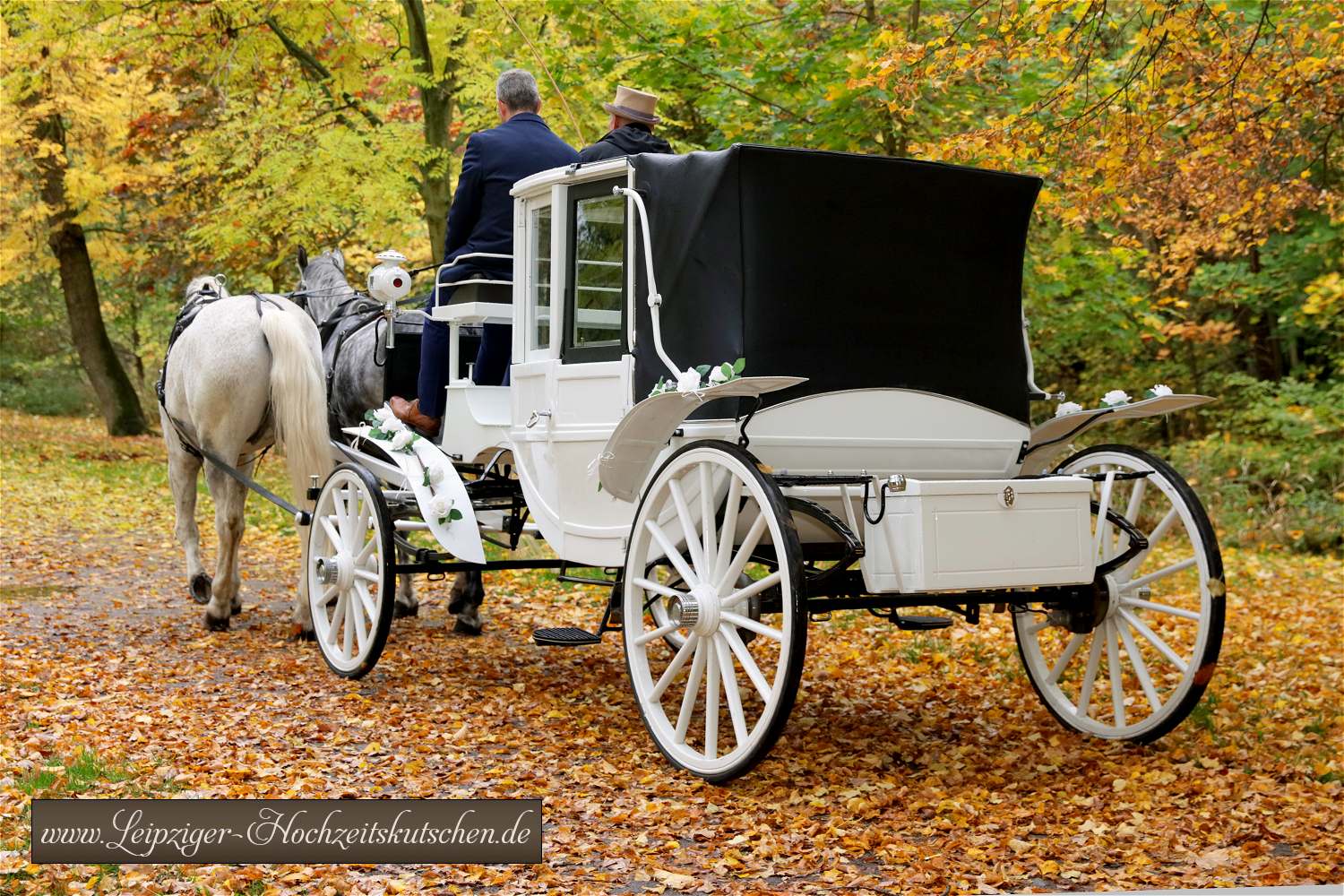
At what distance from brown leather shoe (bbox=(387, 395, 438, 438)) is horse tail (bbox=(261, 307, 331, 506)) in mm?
399

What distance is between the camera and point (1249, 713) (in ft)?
19.4

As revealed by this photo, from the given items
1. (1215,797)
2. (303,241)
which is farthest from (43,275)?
(1215,797)

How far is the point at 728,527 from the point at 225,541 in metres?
4.12

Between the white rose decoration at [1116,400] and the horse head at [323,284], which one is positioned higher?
the horse head at [323,284]

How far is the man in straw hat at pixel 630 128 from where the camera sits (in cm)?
561

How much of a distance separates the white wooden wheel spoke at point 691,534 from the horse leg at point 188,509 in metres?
4.31

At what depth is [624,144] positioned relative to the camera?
223 inches

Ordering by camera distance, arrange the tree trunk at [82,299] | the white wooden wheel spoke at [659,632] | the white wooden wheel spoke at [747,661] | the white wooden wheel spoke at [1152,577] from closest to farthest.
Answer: the white wooden wheel spoke at [747,661]
the white wooden wheel spoke at [659,632]
the white wooden wheel spoke at [1152,577]
the tree trunk at [82,299]

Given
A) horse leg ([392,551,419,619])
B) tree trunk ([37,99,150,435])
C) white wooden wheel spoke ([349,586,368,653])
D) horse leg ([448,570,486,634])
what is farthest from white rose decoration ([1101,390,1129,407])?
tree trunk ([37,99,150,435])

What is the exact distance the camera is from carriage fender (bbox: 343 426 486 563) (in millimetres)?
5816

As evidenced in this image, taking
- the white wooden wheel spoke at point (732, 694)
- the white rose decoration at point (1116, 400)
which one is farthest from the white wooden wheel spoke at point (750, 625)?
the white rose decoration at point (1116, 400)

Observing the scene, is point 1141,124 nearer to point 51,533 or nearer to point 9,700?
point 9,700

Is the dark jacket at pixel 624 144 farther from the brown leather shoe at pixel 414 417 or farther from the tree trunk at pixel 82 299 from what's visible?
the tree trunk at pixel 82 299

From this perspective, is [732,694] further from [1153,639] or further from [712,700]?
[1153,639]
